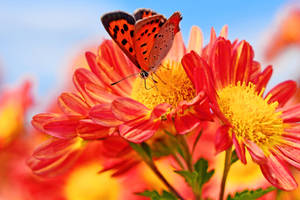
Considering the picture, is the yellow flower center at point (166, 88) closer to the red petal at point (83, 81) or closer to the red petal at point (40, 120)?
the red petal at point (83, 81)

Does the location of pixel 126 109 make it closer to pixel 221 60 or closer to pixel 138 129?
pixel 138 129

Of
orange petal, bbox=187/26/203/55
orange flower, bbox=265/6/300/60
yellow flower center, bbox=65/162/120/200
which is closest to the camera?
orange petal, bbox=187/26/203/55

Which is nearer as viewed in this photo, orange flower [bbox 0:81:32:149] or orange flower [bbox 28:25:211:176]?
orange flower [bbox 28:25:211:176]

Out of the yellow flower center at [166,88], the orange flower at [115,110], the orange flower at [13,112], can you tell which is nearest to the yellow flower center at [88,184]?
the orange flower at [13,112]

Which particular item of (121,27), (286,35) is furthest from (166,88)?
(286,35)

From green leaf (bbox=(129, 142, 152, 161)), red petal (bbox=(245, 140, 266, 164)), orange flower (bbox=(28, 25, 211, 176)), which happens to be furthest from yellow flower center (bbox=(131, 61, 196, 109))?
red petal (bbox=(245, 140, 266, 164))

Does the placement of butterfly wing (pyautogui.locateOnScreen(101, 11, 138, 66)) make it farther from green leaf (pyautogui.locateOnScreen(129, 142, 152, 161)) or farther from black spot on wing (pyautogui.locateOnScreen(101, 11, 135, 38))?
green leaf (pyautogui.locateOnScreen(129, 142, 152, 161))
